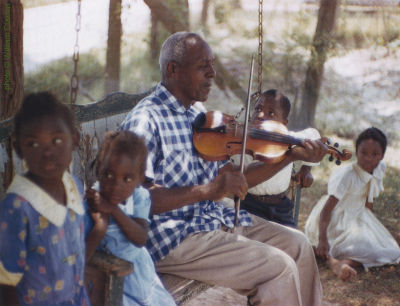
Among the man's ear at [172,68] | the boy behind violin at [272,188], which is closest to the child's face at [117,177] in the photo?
the man's ear at [172,68]

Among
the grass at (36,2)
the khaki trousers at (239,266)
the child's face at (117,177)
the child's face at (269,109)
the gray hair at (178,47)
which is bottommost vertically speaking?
the khaki trousers at (239,266)

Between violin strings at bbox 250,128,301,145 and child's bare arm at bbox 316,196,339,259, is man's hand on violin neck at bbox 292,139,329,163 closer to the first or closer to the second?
violin strings at bbox 250,128,301,145

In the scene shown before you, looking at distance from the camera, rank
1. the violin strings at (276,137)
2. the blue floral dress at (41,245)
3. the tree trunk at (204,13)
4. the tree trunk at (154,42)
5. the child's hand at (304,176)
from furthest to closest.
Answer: the tree trunk at (204,13) < the tree trunk at (154,42) < the child's hand at (304,176) < the violin strings at (276,137) < the blue floral dress at (41,245)

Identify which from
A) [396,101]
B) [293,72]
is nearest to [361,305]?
[293,72]

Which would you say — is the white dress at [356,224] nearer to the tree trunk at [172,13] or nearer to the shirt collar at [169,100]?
the shirt collar at [169,100]

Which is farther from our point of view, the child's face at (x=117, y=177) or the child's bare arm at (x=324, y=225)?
the child's bare arm at (x=324, y=225)

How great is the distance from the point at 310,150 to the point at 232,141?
0.39 metres

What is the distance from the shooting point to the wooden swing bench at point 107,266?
1.79 metres

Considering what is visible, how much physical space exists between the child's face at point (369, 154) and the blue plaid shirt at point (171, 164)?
67.2 inches

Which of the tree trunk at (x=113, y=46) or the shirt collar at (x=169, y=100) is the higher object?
the tree trunk at (x=113, y=46)

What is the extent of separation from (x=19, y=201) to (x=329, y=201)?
287 centimetres

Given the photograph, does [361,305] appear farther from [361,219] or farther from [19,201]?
[19,201]

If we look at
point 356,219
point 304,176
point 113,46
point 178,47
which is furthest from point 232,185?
point 113,46

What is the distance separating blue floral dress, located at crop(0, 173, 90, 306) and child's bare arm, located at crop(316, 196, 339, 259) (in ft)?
8.29
